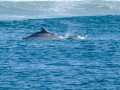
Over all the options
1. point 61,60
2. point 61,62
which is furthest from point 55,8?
point 61,62

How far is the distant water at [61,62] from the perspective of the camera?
132ft

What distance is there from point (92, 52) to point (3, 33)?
53.3ft

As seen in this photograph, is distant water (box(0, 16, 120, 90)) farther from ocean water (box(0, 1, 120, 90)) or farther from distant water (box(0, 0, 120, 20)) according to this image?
distant water (box(0, 0, 120, 20))

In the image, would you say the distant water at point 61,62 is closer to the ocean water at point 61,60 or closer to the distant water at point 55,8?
the ocean water at point 61,60

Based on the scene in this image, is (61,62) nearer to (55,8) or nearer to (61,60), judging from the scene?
(61,60)

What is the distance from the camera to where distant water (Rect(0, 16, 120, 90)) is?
40375mm

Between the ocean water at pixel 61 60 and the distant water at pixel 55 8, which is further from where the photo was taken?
the distant water at pixel 55 8

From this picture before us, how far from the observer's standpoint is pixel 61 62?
155ft

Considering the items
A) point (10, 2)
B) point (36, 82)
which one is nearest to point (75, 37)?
point (36, 82)

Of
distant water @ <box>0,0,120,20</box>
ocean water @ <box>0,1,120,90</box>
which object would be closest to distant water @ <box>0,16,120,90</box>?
ocean water @ <box>0,1,120,90</box>

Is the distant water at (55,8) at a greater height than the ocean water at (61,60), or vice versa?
the ocean water at (61,60)

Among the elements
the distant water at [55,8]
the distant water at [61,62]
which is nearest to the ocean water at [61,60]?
the distant water at [61,62]

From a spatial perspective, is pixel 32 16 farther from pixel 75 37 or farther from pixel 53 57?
pixel 53 57

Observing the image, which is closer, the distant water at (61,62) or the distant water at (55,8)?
the distant water at (61,62)
